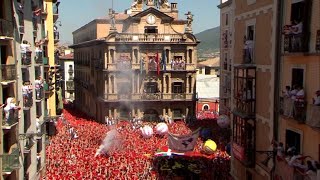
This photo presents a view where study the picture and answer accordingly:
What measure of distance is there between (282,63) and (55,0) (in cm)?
2859

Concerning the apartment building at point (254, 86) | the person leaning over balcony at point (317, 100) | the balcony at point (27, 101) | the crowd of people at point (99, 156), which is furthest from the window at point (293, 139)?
the balcony at point (27, 101)

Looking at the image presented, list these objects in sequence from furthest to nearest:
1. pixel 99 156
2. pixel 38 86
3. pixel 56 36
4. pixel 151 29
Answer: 1. pixel 151 29
2. pixel 56 36
3. pixel 99 156
4. pixel 38 86

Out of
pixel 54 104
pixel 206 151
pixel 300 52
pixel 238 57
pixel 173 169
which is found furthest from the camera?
pixel 54 104

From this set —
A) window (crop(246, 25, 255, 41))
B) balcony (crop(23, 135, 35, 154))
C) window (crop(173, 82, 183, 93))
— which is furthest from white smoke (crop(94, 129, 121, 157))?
window (crop(173, 82, 183, 93))

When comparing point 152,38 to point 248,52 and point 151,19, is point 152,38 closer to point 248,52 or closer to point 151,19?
point 151,19

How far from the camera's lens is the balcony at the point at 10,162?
18.9 meters

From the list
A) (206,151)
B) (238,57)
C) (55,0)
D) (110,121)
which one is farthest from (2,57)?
(110,121)

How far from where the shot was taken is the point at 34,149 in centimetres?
2605

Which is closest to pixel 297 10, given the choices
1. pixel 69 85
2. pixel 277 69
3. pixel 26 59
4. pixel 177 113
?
pixel 277 69

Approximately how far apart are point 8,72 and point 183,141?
1451cm

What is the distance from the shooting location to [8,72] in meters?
19.8

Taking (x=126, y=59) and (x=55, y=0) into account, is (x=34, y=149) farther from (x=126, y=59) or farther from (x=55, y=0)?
(x=126, y=59)

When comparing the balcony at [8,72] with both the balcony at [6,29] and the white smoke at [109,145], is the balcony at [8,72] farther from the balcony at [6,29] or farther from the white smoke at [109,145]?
the white smoke at [109,145]

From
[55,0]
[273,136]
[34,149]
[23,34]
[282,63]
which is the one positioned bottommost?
[34,149]
